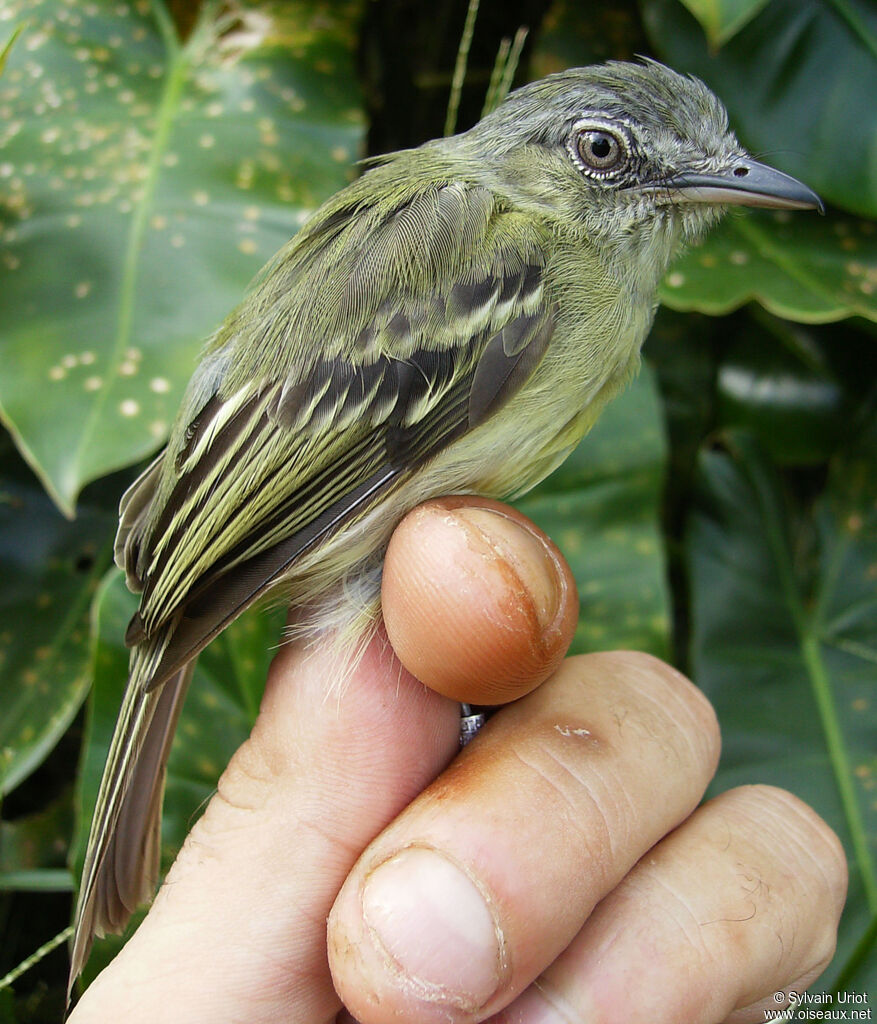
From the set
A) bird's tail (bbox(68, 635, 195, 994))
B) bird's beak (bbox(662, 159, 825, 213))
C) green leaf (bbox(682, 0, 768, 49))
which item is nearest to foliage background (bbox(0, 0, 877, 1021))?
green leaf (bbox(682, 0, 768, 49))

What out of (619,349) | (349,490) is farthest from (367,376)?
(619,349)

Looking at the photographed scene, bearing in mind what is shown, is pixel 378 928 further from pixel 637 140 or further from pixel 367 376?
pixel 637 140

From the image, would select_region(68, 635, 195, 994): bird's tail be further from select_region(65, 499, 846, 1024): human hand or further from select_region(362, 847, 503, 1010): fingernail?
select_region(362, 847, 503, 1010): fingernail

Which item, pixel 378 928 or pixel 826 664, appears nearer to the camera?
pixel 378 928

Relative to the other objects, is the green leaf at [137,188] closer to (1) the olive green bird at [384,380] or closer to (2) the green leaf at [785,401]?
(1) the olive green bird at [384,380]

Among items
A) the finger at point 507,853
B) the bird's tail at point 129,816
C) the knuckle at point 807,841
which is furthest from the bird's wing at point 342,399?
the knuckle at point 807,841
